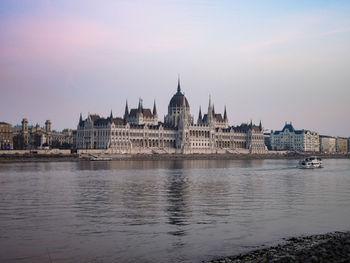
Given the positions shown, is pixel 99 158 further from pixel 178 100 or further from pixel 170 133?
pixel 178 100

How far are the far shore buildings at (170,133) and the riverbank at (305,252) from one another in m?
123

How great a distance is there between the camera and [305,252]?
16.5 metres

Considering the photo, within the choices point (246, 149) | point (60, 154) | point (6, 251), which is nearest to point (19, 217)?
point (6, 251)

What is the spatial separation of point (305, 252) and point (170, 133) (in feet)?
502

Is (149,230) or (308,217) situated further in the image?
(308,217)

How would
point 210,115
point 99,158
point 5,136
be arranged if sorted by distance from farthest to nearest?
point 210,115, point 5,136, point 99,158

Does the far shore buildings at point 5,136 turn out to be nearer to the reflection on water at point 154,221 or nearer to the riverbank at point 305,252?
the reflection on water at point 154,221

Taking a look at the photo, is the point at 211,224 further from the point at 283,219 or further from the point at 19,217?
the point at 19,217

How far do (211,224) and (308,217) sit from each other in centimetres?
594

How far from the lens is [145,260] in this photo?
17609mm

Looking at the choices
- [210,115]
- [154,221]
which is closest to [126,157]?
[210,115]

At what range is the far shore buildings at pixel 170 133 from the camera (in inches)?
5920

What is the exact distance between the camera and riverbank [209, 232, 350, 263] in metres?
15.3

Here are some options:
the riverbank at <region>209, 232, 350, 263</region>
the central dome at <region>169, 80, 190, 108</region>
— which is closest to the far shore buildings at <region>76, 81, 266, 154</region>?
the central dome at <region>169, 80, 190, 108</region>
